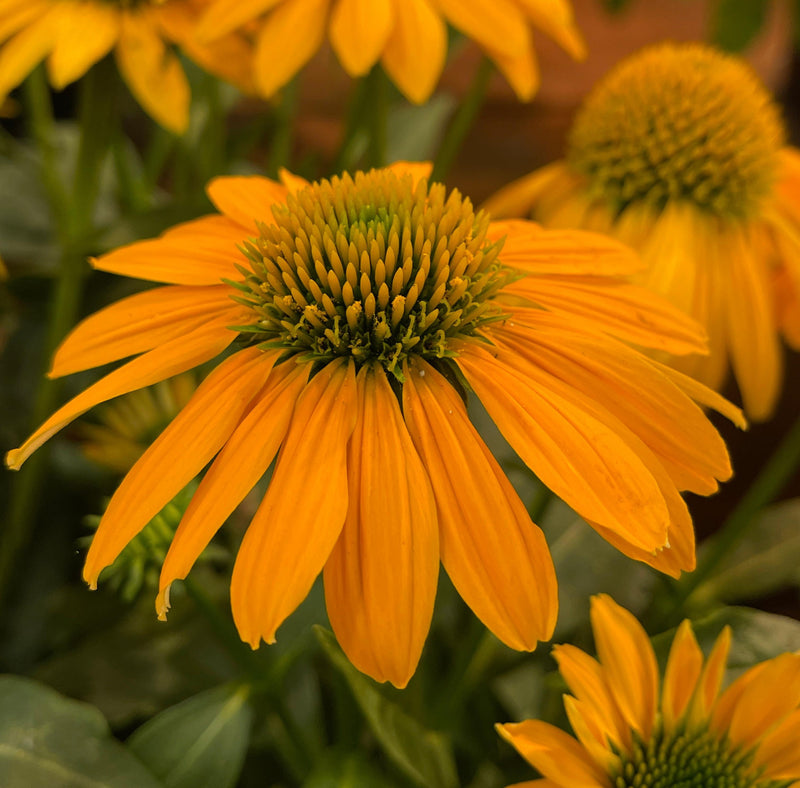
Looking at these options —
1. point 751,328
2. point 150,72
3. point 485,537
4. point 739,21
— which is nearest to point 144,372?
point 485,537

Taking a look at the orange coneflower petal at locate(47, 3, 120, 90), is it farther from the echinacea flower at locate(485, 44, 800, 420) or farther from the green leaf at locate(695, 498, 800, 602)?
the green leaf at locate(695, 498, 800, 602)

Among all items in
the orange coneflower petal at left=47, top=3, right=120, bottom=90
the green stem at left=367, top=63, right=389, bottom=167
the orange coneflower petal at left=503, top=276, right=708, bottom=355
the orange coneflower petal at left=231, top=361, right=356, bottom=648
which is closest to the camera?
the orange coneflower petal at left=231, top=361, right=356, bottom=648

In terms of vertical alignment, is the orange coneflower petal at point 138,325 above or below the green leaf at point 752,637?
above

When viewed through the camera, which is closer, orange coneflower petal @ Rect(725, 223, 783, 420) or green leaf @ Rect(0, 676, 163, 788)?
green leaf @ Rect(0, 676, 163, 788)

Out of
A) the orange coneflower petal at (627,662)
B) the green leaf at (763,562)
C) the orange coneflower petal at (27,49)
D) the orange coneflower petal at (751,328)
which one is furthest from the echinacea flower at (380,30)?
the green leaf at (763,562)

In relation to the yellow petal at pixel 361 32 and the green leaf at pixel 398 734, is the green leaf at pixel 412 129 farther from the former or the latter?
the green leaf at pixel 398 734

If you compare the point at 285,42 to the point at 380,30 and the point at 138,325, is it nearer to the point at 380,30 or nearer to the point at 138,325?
the point at 380,30

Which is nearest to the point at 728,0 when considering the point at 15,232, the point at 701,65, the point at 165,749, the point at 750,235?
the point at 701,65

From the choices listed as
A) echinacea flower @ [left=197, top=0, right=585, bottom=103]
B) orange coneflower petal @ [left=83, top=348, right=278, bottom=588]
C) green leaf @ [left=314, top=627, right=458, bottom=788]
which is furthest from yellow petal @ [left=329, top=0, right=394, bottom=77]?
green leaf @ [left=314, top=627, right=458, bottom=788]

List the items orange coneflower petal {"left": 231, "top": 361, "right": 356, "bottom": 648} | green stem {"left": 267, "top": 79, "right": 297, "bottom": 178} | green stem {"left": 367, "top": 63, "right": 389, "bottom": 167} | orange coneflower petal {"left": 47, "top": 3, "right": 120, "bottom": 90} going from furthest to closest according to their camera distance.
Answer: green stem {"left": 267, "top": 79, "right": 297, "bottom": 178} → green stem {"left": 367, "top": 63, "right": 389, "bottom": 167} → orange coneflower petal {"left": 47, "top": 3, "right": 120, "bottom": 90} → orange coneflower petal {"left": 231, "top": 361, "right": 356, "bottom": 648}
